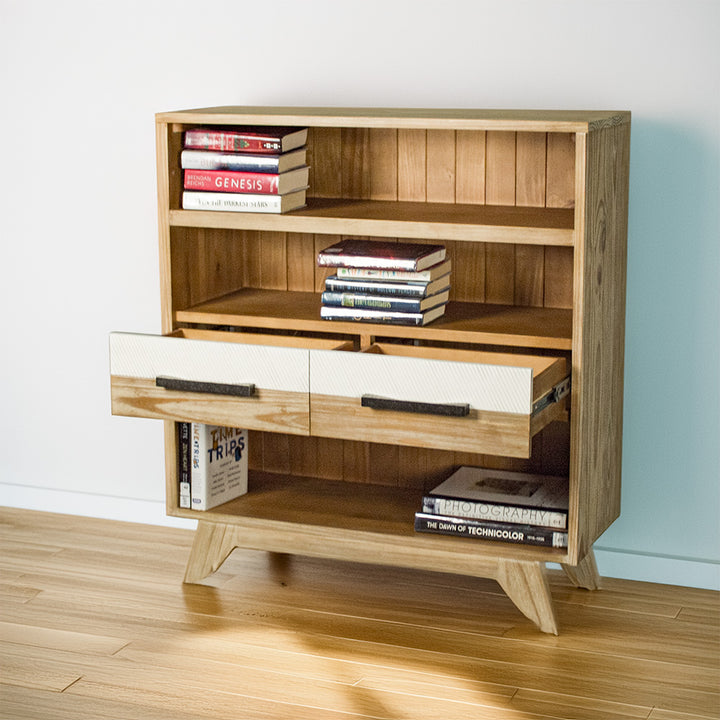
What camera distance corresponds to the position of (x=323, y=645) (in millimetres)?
2260

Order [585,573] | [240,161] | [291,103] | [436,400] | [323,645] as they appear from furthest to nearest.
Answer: [291,103]
[585,573]
[240,161]
[323,645]
[436,400]

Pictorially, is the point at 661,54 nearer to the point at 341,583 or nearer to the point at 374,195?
the point at 374,195

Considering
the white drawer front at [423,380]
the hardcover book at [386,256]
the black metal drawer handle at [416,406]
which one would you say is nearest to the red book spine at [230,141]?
the hardcover book at [386,256]

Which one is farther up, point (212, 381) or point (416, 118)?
point (416, 118)

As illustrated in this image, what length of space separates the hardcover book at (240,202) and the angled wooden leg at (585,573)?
948 millimetres

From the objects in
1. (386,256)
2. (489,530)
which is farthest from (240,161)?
(489,530)

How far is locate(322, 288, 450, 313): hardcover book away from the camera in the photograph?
2.34 metres

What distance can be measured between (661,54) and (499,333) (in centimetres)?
65

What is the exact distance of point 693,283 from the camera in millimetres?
2449

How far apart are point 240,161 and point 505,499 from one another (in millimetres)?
854

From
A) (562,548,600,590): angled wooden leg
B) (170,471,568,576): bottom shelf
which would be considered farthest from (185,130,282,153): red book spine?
(562,548,600,590): angled wooden leg

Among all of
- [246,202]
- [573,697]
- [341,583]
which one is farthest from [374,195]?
[573,697]

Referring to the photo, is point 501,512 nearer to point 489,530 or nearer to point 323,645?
point 489,530

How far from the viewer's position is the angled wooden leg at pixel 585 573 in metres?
2.51
